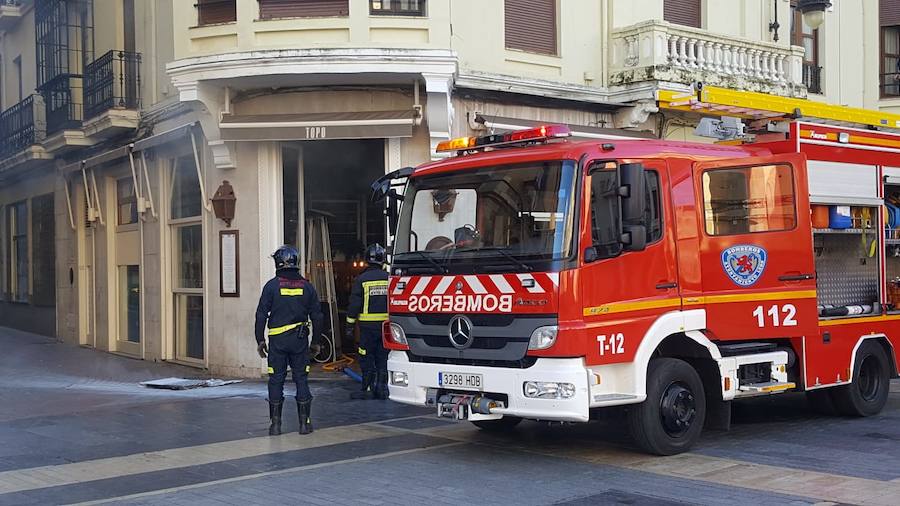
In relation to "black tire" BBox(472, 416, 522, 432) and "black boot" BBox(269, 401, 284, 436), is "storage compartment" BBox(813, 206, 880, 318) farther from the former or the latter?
"black boot" BBox(269, 401, 284, 436)

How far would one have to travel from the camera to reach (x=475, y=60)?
46.9ft

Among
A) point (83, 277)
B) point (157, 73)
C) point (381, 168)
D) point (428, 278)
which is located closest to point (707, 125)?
point (428, 278)

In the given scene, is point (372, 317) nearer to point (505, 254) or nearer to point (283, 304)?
point (283, 304)

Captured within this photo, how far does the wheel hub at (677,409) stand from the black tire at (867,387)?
2589 mm

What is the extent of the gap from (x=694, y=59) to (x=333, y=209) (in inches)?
240

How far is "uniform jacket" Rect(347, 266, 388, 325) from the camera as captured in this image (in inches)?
477

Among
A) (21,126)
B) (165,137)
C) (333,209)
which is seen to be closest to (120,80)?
(165,137)

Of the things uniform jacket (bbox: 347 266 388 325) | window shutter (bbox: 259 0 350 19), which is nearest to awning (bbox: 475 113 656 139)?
window shutter (bbox: 259 0 350 19)

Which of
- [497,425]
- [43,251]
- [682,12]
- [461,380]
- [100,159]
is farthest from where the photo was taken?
[43,251]

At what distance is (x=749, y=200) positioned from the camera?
9250 millimetres

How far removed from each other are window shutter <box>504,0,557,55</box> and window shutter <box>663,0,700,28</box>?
2.45 meters

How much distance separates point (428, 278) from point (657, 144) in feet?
7.48

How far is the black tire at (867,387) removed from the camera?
10352 mm

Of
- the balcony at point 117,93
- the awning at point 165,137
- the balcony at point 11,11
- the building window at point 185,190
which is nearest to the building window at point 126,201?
the balcony at point 117,93
